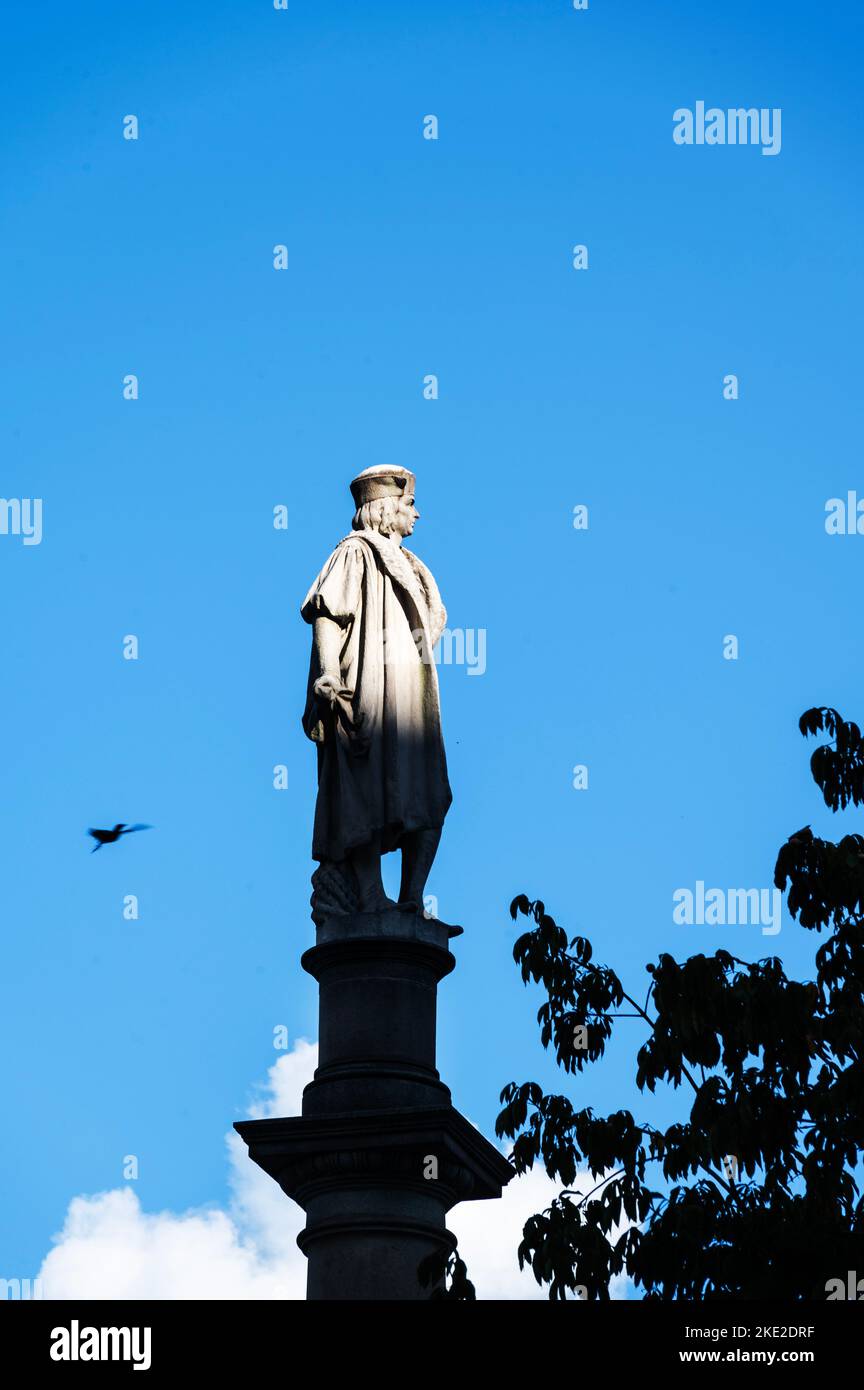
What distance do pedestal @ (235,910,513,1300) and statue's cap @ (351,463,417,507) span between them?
11.8ft

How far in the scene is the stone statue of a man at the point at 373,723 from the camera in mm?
18609

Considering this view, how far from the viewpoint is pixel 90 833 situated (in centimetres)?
1970

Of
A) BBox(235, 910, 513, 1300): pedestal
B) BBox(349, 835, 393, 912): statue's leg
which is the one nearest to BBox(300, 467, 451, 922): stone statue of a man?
BBox(349, 835, 393, 912): statue's leg

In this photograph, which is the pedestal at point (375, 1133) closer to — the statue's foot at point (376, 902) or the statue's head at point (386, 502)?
the statue's foot at point (376, 902)

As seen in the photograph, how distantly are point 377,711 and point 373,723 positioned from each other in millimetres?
104

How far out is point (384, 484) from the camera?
1998 centimetres

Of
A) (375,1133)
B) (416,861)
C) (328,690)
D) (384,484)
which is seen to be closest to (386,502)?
(384,484)

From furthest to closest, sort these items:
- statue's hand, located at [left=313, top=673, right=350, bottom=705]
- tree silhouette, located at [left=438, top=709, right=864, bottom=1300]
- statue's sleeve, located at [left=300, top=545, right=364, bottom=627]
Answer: statue's sleeve, located at [left=300, top=545, right=364, bottom=627] → statue's hand, located at [left=313, top=673, right=350, bottom=705] → tree silhouette, located at [left=438, top=709, right=864, bottom=1300]

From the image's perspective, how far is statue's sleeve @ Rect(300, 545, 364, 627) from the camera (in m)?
19.2

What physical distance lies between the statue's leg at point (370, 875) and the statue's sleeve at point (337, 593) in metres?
1.80

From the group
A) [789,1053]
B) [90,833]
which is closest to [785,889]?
[789,1053]

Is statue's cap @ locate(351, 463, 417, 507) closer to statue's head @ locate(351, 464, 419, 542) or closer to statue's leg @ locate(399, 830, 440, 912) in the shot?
statue's head @ locate(351, 464, 419, 542)
